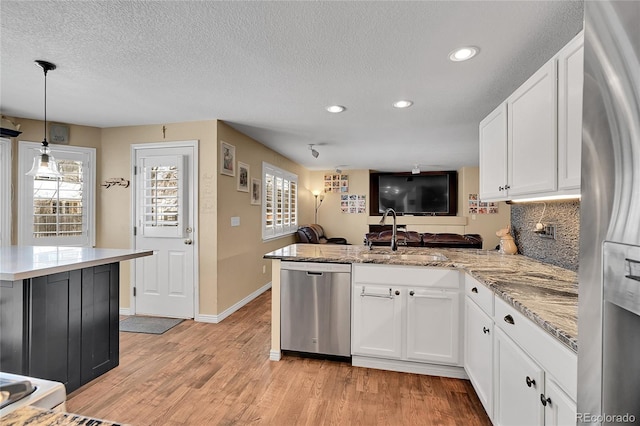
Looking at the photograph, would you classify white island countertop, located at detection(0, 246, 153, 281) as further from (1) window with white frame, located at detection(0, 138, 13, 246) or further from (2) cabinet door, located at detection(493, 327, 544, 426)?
(2) cabinet door, located at detection(493, 327, 544, 426)

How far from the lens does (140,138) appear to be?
369 centimetres

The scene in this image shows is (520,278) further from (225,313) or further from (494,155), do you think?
(225,313)

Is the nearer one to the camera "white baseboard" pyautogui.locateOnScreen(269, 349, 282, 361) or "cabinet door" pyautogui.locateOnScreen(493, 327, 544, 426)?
"cabinet door" pyautogui.locateOnScreen(493, 327, 544, 426)

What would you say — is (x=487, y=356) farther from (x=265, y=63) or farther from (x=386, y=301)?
(x=265, y=63)

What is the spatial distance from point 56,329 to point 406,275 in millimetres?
2466

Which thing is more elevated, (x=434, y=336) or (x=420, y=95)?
(x=420, y=95)

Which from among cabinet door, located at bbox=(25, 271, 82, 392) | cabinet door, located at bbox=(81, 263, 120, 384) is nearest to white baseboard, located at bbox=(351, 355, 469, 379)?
cabinet door, located at bbox=(81, 263, 120, 384)

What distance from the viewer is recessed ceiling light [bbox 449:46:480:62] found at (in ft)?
6.26

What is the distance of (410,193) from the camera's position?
8.07m

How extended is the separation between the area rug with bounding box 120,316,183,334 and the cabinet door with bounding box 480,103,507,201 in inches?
137

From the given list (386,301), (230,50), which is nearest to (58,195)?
(230,50)

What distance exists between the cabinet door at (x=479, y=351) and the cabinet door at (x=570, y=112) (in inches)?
34.5

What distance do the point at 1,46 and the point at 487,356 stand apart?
3582 millimetres

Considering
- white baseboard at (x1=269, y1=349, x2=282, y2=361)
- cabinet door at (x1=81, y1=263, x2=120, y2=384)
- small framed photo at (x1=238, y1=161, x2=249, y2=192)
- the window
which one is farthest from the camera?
the window
